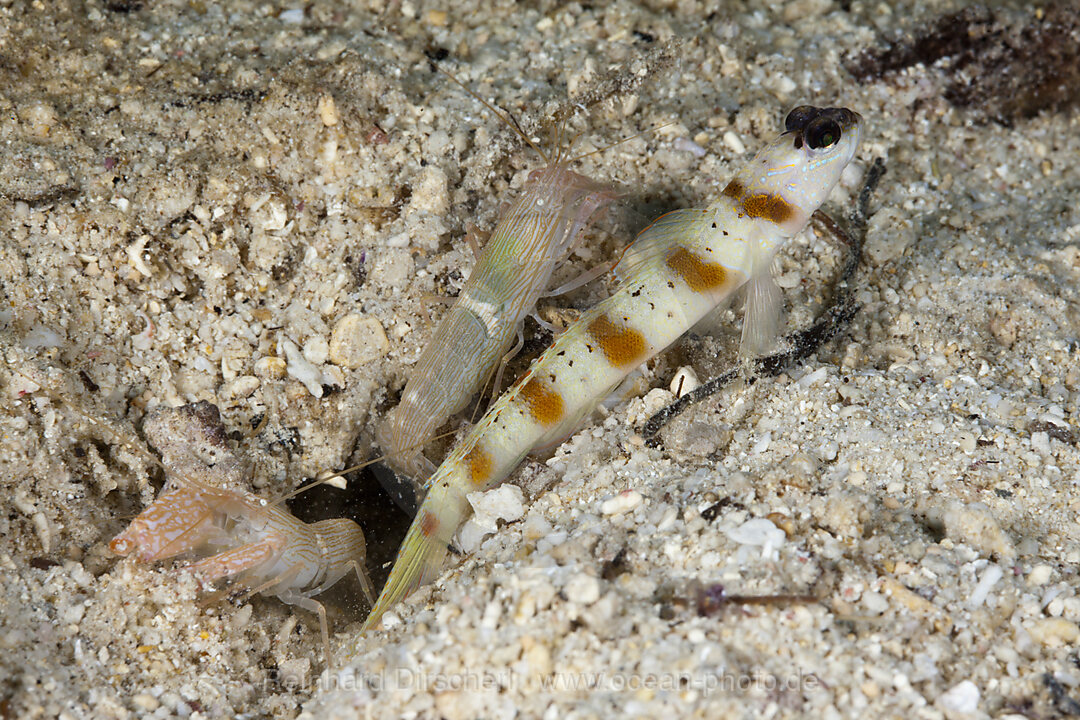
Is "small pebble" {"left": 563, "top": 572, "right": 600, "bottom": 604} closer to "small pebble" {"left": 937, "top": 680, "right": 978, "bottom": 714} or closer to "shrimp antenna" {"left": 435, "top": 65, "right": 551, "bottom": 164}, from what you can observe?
"small pebble" {"left": 937, "top": 680, "right": 978, "bottom": 714}

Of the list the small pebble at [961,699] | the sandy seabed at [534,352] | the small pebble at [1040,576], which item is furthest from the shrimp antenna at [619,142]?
the small pebble at [961,699]

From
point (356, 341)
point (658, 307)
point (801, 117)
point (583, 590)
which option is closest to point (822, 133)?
point (801, 117)

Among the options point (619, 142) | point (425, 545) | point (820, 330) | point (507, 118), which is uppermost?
point (507, 118)

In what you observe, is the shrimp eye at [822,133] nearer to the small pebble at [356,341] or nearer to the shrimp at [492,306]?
the shrimp at [492,306]

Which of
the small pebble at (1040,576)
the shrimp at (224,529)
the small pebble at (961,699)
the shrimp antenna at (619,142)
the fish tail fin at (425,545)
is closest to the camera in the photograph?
the small pebble at (961,699)

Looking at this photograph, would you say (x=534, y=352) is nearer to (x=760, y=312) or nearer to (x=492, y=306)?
(x=492, y=306)

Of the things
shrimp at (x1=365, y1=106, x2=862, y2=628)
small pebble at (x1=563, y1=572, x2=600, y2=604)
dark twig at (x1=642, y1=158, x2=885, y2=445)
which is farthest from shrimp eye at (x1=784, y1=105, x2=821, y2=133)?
small pebble at (x1=563, y1=572, x2=600, y2=604)

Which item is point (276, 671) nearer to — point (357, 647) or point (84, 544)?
point (357, 647)
